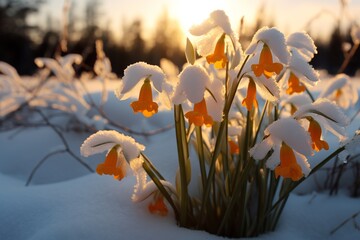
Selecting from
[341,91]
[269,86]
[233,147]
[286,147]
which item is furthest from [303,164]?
[341,91]

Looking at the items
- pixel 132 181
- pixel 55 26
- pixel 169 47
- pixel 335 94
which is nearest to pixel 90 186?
pixel 132 181

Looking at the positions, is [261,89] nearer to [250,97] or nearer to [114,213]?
[250,97]

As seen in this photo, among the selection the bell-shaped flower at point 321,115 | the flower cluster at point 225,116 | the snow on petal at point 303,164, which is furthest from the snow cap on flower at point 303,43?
the snow on petal at point 303,164

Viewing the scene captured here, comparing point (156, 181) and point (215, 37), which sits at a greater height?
point (215, 37)

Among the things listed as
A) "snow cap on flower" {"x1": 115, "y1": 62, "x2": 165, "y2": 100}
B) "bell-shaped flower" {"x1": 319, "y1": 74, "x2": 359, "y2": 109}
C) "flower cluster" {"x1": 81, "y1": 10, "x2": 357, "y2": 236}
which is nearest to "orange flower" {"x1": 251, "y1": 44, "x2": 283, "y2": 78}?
"flower cluster" {"x1": 81, "y1": 10, "x2": 357, "y2": 236}

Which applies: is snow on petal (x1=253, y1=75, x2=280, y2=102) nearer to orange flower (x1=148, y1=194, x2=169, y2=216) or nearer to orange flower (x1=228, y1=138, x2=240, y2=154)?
orange flower (x1=228, y1=138, x2=240, y2=154)

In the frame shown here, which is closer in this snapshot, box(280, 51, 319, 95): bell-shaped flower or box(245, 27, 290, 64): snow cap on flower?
box(245, 27, 290, 64): snow cap on flower

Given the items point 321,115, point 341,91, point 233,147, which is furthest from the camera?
point 341,91

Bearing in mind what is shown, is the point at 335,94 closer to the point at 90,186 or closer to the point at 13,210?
the point at 90,186
